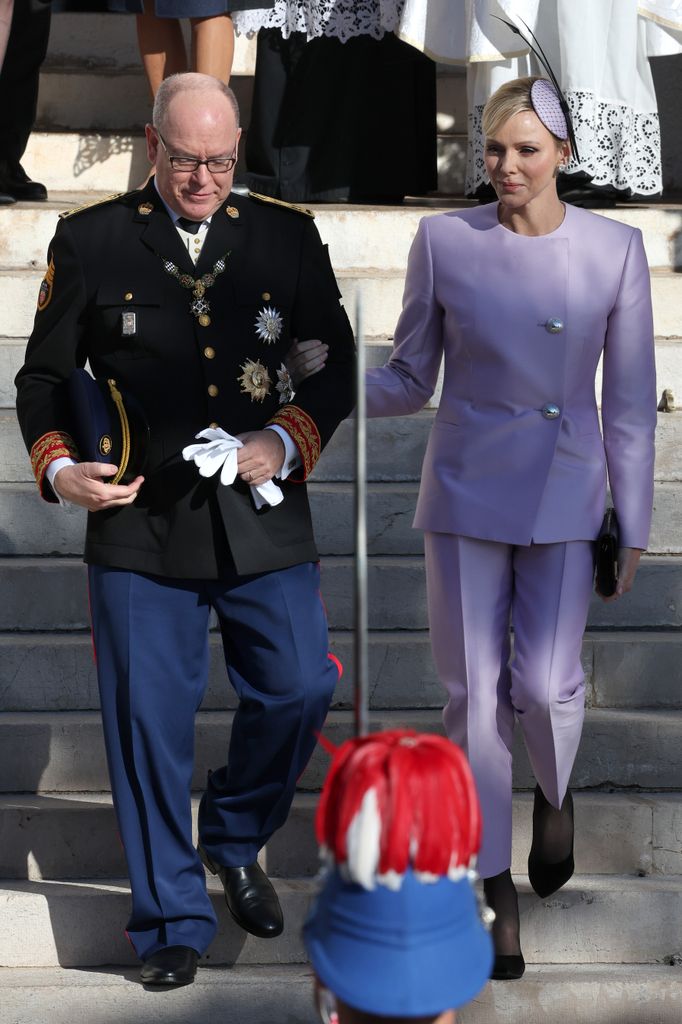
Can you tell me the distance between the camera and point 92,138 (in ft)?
22.3

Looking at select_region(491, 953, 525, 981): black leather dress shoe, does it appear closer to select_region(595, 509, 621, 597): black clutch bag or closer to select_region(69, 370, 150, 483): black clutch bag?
select_region(595, 509, 621, 597): black clutch bag

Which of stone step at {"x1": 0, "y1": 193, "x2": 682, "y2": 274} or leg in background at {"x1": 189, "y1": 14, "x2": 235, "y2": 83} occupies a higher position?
leg in background at {"x1": 189, "y1": 14, "x2": 235, "y2": 83}

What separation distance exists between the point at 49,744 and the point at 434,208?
3.02m

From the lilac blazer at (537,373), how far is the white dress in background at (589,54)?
2.43m

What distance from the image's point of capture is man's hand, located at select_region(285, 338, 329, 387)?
3492mm

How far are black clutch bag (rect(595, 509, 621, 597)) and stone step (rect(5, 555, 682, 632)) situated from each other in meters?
1.13

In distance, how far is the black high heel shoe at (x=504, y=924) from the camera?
3602 millimetres

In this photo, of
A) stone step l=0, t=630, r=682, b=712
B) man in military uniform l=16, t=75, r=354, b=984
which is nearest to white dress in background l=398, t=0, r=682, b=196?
stone step l=0, t=630, r=682, b=712

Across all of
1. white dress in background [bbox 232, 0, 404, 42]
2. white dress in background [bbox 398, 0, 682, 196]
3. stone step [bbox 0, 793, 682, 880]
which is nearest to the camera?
stone step [bbox 0, 793, 682, 880]

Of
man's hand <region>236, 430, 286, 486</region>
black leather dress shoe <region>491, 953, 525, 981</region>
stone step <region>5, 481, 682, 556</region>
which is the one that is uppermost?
man's hand <region>236, 430, 286, 486</region>

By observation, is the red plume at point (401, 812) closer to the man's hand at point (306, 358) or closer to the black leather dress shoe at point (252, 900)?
the man's hand at point (306, 358)

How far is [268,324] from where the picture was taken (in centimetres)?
350

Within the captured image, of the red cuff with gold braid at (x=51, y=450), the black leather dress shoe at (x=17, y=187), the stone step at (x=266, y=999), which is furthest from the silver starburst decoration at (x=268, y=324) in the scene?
the black leather dress shoe at (x=17, y=187)

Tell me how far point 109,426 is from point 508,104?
109 cm
